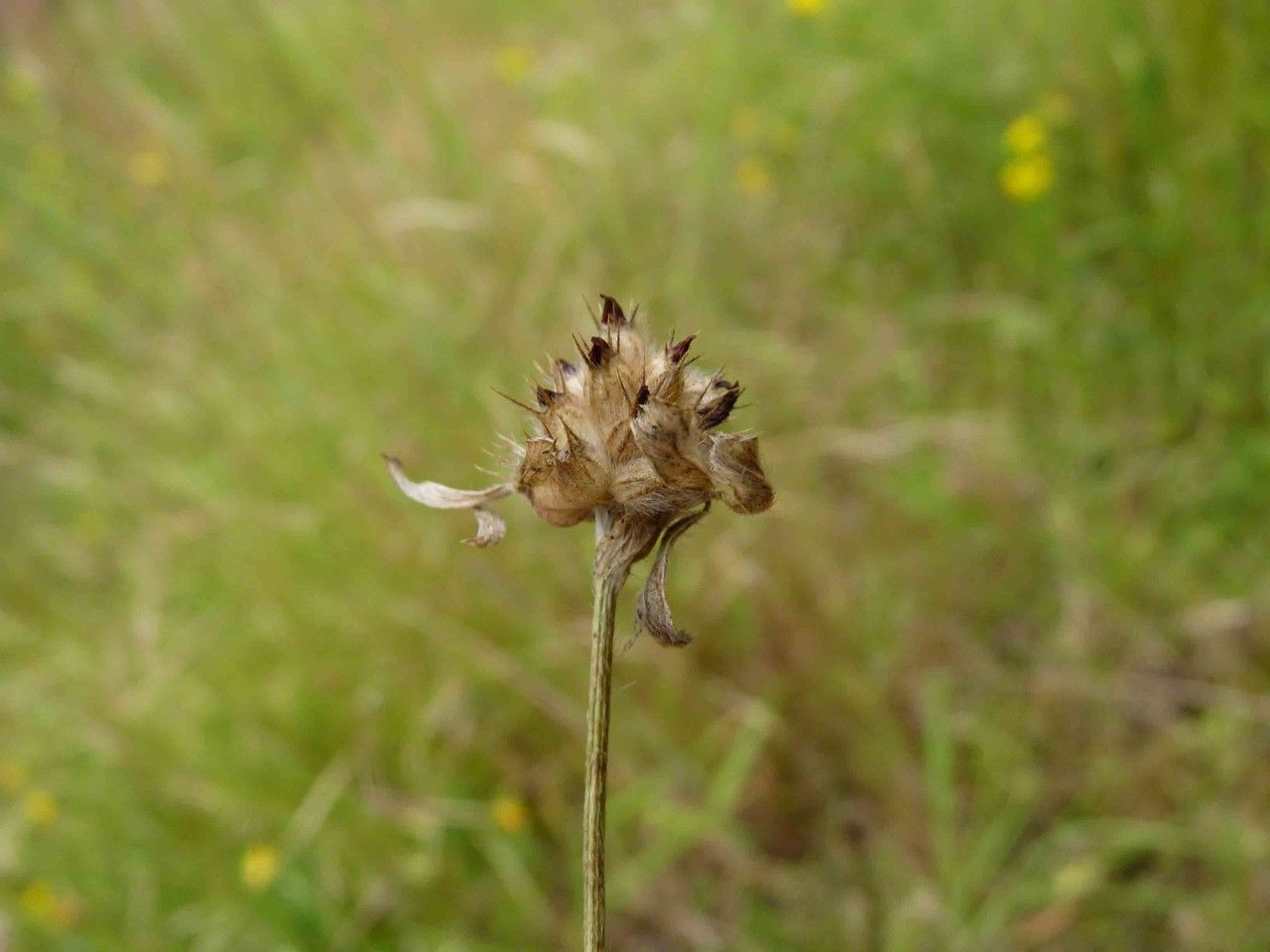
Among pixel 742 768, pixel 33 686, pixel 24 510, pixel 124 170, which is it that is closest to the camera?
pixel 742 768

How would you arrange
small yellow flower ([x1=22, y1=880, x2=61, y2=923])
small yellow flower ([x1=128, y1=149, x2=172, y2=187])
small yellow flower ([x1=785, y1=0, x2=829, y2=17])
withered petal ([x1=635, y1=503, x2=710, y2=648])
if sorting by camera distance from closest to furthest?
withered petal ([x1=635, y1=503, x2=710, y2=648])
small yellow flower ([x1=22, y1=880, x2=61, y2=923])
small yellow flower ([x1=785, y1=0, x2=829, y2=17])
small yellow flower ([x1=128, y1=149, x2=172, y2=187])

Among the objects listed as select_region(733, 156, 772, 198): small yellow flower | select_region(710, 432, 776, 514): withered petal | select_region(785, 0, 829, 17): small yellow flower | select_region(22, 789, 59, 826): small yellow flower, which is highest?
select_region(785, 0, 829, 17): small yellow flower

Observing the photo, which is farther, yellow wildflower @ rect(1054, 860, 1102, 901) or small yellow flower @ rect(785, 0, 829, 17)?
small yellow flower @ rect(785, 0, 829, 17)

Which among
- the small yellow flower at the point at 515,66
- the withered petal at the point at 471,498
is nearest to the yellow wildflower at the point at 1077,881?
the withered petal at the point at 471,498

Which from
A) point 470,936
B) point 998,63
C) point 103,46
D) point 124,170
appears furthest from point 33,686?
point 103,46

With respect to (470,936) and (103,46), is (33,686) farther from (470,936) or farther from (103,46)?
(103,46)

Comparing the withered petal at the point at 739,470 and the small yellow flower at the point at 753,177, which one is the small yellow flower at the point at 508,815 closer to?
the withered petal at the point at 739,470

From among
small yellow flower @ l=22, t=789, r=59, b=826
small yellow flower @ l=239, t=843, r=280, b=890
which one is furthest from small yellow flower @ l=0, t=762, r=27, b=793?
small yellow flower @ l=239, t=843, r=280, b=890

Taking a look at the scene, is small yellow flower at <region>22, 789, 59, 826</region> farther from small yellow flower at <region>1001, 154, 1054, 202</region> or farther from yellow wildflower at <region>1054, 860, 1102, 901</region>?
small yellow flower at <region>1001, 154, 1054, 202</region>
